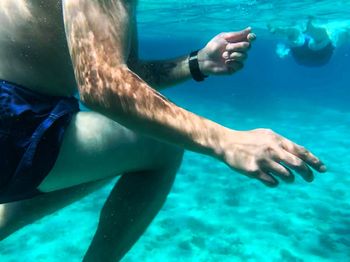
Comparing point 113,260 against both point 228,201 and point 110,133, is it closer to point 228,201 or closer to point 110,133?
point 110,133

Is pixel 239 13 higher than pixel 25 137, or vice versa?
pixel 239 13

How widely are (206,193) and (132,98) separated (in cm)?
610

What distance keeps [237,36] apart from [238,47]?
0.09 metres

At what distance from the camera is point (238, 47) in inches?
118

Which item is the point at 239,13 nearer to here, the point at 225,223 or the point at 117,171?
the point at 225,223

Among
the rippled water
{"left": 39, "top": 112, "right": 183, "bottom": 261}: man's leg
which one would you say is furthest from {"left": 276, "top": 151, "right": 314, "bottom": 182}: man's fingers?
the rippled water

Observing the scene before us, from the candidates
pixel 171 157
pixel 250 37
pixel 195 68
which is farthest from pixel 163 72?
pixel 171 157

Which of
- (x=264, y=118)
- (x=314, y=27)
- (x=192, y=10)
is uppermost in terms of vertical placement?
(x=314, y=27)

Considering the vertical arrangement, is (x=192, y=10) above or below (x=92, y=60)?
above

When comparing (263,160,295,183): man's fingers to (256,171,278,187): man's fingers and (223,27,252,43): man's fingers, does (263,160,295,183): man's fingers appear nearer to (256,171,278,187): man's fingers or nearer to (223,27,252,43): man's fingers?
(256,171,278,187): man's fingers

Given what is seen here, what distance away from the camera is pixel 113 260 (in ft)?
9.30

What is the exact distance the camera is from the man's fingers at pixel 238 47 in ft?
9.65

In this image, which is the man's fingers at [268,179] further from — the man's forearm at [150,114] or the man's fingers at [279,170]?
the man's forearm at [150,114]

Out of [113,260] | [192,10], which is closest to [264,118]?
[192,10]
